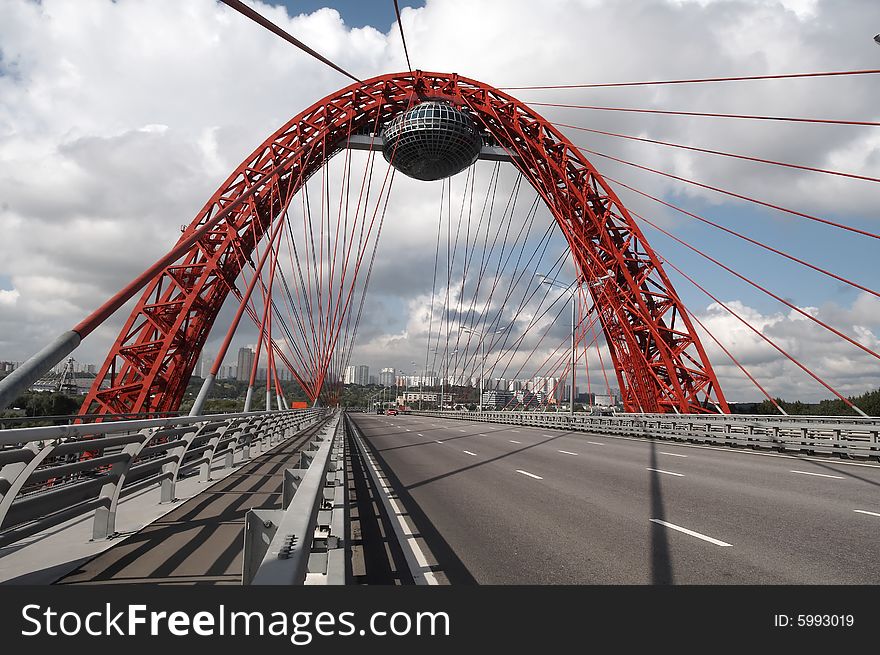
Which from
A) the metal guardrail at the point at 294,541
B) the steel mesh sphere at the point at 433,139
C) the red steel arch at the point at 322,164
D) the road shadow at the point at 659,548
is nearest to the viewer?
the metal guardrail at the point at 294,541

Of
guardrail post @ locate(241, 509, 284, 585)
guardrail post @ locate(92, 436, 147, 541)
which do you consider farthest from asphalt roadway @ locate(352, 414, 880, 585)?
guardrail post @ locate(92, 436, 147, 541)

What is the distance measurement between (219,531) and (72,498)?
1909mm

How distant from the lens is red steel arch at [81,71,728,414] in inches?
1144

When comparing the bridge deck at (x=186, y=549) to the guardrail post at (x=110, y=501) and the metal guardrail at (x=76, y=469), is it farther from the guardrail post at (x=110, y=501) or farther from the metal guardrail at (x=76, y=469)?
the metal guardrail at (x=76, y=469)

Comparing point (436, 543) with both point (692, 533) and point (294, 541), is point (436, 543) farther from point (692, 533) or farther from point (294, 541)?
point (294, 541)

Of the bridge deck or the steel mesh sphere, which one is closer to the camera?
the bridge deck

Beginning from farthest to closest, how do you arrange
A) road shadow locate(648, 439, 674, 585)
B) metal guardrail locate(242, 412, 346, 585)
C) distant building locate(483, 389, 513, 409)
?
distant building locate(483, 389, 513, 409), road shadow locate(648, 439, 674, 585), metal guardrail locate(242, 412, 346, 585)

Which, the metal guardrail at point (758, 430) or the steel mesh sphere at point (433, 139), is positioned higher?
the steel mesh sphere at point (433, 139)

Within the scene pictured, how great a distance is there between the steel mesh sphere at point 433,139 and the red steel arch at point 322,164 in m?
1.07

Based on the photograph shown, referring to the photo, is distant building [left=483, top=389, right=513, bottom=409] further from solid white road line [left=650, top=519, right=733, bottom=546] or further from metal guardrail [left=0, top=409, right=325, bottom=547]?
metal guardrail [left=0, top=409, right=325, bottom=547]

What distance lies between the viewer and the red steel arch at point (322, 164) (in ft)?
95.3

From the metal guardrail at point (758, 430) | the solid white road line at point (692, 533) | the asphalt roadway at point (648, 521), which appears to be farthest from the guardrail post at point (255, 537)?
the metal guardrail at point (758, 430)

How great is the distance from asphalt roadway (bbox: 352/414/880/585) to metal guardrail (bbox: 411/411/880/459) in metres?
3.05

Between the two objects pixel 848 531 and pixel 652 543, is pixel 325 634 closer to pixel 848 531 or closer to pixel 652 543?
pixel 652 543
